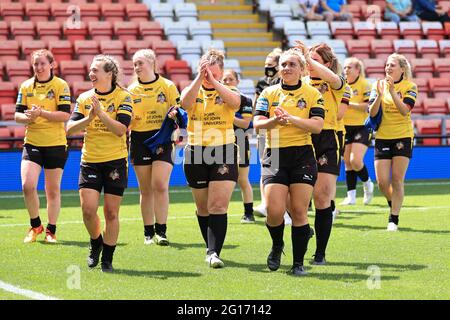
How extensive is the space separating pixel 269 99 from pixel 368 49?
48.3 ft

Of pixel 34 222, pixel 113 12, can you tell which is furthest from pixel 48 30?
pixel 34 222

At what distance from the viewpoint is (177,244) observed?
1105cm

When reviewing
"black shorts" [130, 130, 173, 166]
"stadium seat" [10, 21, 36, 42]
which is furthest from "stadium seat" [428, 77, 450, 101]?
"black shorts" [130, 130, 173, 166]

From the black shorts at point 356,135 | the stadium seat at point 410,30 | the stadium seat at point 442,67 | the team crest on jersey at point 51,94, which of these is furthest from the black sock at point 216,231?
the stadium seat at point 410,30

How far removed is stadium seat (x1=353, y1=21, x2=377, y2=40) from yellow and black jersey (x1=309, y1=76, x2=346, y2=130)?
14287 mm

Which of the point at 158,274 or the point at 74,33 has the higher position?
the point at 74,33

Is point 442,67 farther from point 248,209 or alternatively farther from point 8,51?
point 248,209

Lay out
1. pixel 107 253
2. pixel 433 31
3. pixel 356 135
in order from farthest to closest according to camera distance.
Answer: pixel 433 31 < pixel 356 135 < pixel 107 253

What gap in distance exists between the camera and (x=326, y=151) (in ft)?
32.2

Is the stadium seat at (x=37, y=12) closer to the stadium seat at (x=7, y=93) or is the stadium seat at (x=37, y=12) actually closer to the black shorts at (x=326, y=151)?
the stadium seat at (x=7, y=93)

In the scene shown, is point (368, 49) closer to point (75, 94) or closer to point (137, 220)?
point (75, 94)

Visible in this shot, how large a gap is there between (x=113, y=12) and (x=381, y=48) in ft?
20.2

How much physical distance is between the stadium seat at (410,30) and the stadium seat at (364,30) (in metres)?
0.74
